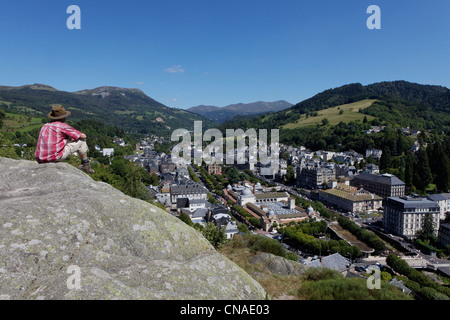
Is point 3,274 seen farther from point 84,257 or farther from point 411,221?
point 411,221

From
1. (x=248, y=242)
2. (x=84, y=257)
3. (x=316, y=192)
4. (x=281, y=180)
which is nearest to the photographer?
(x=84, y=257)

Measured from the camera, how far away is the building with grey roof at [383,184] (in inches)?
2347

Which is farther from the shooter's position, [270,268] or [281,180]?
[281,180]

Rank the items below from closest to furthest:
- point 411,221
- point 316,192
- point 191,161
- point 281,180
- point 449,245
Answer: point 449,245 < point 411,221 < point 316,192 < point 281,180 < point 191,161

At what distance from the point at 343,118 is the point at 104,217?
153979mm

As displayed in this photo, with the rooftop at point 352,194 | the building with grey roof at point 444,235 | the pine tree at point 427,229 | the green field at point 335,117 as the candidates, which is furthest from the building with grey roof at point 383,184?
the green field at point 335,117

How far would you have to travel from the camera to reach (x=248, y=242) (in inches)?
493

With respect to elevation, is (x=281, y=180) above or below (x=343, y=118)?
below

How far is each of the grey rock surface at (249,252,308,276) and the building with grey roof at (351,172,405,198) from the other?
194 ft

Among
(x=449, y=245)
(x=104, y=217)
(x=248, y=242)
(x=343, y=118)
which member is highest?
(x=343, y=118)

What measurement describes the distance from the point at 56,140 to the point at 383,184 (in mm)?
66984

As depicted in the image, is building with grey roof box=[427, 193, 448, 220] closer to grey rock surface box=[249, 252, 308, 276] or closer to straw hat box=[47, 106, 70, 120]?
grey rock surface box=[249, 252, 308, 276]

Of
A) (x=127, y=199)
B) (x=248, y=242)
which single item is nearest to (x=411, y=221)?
(x=248, y=242)

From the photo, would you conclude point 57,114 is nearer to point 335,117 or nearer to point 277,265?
point 277,265
